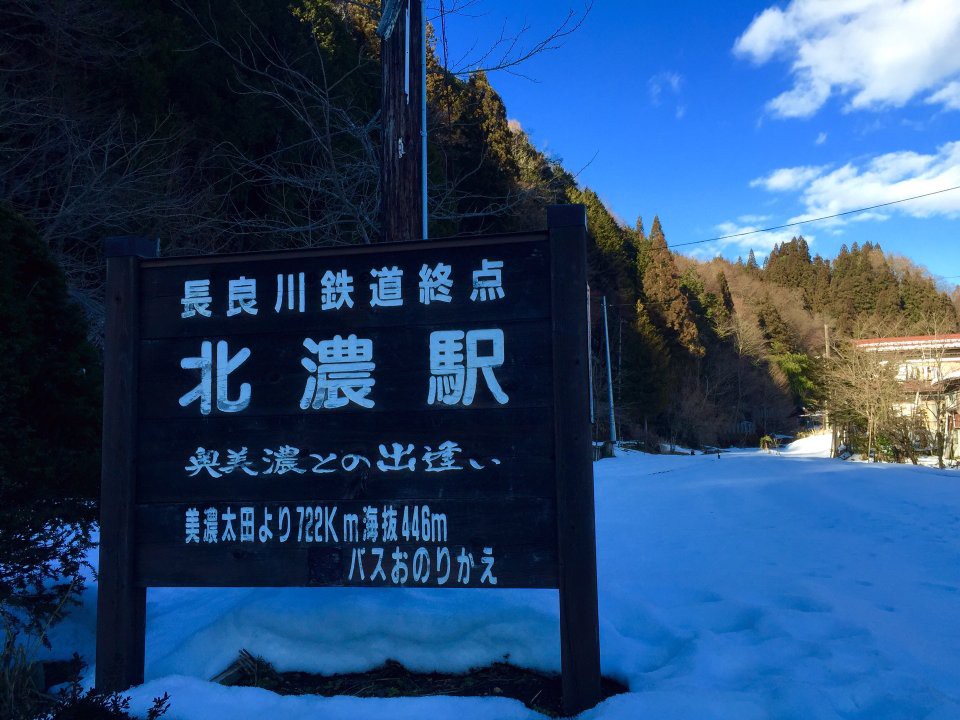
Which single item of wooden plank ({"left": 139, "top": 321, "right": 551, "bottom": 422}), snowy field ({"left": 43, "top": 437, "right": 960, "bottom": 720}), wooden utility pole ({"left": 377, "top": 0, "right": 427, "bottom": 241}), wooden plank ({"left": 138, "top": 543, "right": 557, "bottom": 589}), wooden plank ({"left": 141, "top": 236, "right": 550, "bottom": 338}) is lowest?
snowy field ({"left": 43, "top": 437, "right": 960, "bottom": 720})

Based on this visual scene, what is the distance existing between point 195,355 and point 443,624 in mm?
1773

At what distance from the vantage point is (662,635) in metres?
3.46

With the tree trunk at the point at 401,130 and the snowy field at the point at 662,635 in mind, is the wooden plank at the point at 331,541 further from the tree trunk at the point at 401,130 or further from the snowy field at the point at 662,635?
the tree trunk at the point at 401,130

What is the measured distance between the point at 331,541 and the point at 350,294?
43.1 inches

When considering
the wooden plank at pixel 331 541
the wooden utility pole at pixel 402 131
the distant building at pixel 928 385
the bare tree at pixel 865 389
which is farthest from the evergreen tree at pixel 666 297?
the wooden plank at pixel 331 541

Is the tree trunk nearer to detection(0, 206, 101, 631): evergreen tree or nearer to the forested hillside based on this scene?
the forested hillside

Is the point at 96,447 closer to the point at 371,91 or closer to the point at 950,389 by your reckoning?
the point at 371,91

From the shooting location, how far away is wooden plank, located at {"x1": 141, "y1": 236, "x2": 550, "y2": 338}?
2.89 metres

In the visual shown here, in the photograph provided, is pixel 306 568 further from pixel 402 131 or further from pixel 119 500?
pixel 402 131

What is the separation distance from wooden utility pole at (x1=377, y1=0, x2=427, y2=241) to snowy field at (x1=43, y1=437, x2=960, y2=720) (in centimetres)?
263

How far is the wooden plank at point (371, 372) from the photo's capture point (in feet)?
9.32

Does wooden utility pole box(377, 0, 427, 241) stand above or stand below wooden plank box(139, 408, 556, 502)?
above

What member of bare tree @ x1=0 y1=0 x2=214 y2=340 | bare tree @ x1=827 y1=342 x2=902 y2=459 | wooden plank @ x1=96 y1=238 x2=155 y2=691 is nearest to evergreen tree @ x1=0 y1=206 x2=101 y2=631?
wooden plank @ x1=96 y1=238 x2=155 y2=691

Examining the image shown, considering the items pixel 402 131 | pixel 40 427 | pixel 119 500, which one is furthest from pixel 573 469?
pixel 402 131
